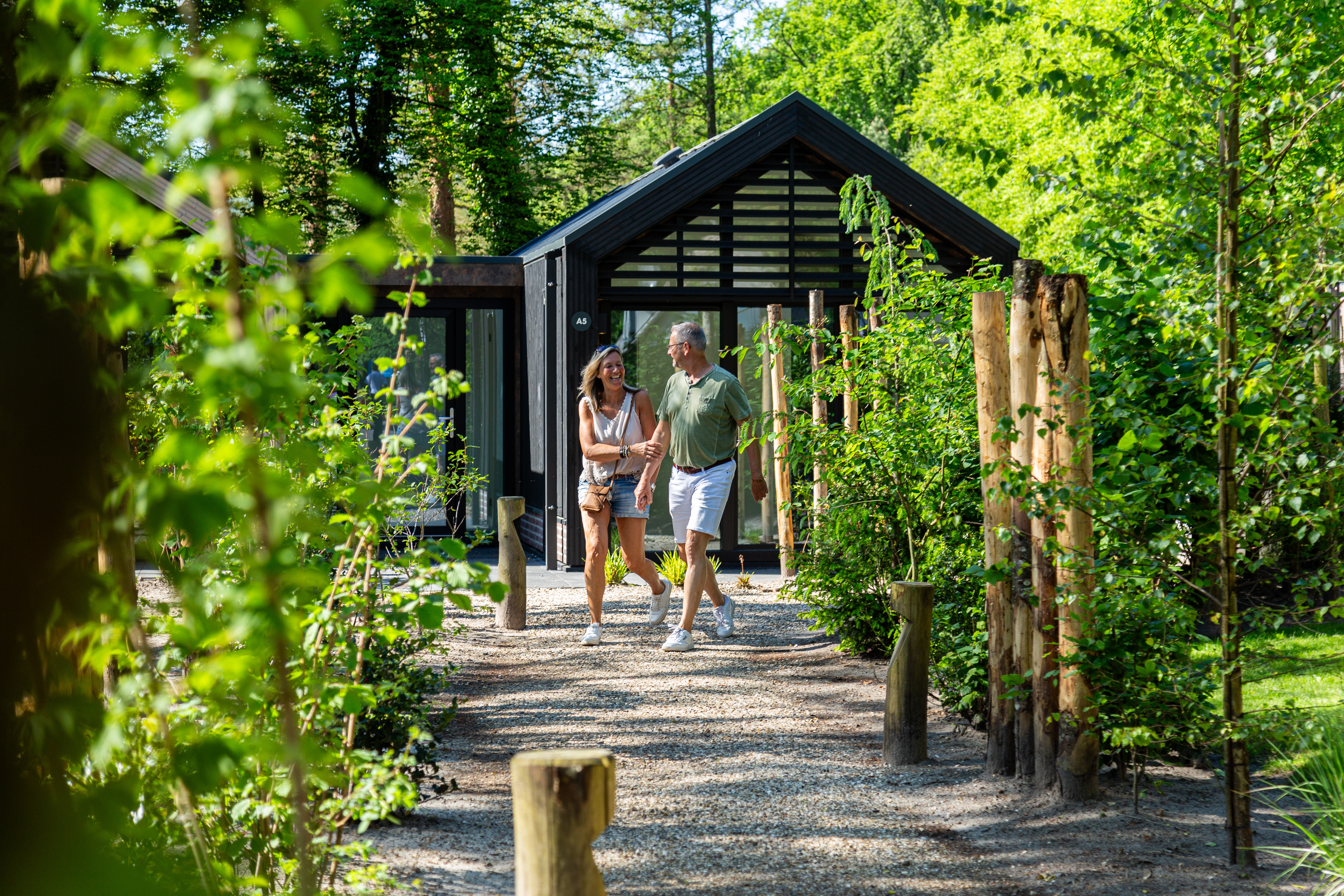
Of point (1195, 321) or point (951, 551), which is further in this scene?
point (951, 551)

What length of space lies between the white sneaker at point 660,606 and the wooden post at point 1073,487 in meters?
4.05

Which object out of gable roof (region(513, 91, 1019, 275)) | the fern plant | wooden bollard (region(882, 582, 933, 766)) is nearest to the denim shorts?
the fern plant

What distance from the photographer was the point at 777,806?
14.9 feet

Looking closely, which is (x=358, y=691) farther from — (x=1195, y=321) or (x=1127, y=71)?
(x=1127, y=71)

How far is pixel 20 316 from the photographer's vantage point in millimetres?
1358

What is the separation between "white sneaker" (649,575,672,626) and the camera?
797cm

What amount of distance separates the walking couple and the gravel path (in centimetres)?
71

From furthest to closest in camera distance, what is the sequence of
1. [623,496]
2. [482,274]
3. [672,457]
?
[482,274] → [623,496] → [672,457]

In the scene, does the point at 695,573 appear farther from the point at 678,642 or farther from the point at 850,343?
the point at 850,343

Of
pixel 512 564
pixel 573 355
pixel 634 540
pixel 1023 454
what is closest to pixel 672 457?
pixel 634 540

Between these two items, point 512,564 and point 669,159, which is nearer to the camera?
point 512,564

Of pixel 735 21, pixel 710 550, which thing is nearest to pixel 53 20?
pixel 710 550

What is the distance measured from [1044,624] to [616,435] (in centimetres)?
365

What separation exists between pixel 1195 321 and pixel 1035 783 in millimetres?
1924
